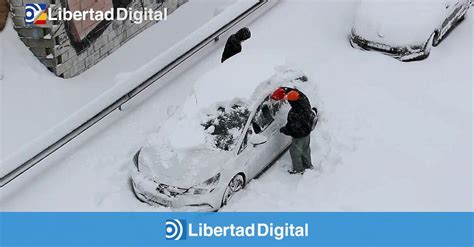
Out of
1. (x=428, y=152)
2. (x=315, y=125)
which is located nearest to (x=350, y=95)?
(x=315, y=125)

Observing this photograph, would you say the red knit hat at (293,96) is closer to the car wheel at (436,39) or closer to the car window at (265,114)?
the car window at (265,114)

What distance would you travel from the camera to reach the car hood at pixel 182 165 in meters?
10.3

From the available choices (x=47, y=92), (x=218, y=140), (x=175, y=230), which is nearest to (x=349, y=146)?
(x=218, y=140)

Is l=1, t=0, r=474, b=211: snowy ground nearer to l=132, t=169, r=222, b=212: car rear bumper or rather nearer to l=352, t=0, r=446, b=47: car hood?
l=132, t=169, r=222, b=212: car rear bumper

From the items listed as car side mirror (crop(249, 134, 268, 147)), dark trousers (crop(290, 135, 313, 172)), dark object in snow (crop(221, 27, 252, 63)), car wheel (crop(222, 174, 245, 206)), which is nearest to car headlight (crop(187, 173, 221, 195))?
car wheel (crop(222, 174, 245, 206))

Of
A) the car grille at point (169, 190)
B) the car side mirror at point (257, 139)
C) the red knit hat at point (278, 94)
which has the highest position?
the red knit hat at point (278, 94)

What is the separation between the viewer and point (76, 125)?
1214 centimetres

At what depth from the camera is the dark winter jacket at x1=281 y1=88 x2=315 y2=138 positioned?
10.9 meters

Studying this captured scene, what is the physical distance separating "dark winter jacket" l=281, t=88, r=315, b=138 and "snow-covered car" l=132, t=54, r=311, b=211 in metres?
0.45

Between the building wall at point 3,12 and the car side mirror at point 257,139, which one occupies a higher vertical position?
the building wall at point 3,12

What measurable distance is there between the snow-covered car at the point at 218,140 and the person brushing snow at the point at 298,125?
1.08ft

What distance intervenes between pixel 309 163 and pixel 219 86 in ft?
6.65

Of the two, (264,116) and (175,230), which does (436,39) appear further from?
(175,230)

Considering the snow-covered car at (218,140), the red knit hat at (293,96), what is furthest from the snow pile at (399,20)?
the red knit hat at (293,96)
